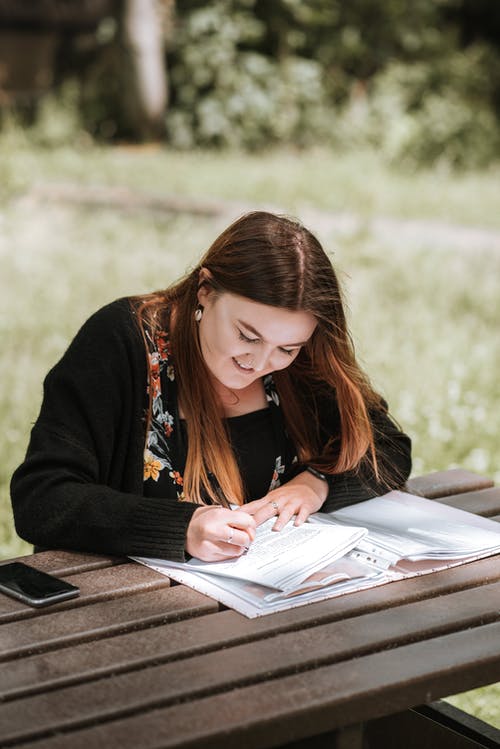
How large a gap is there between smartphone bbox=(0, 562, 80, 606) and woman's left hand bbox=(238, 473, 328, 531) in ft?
1.52

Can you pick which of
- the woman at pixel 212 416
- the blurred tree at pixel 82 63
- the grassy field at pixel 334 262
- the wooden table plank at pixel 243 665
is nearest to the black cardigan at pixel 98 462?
the woman at pixel 212 416

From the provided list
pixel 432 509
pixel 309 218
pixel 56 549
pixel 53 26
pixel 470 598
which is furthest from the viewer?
pixel 53 26

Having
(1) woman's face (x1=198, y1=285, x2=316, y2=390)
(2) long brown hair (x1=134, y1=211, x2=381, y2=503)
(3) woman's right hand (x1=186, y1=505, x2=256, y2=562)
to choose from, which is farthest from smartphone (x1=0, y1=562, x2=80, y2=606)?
(1) woman's face (x1=198, y1=285, x2=316, y2=390)

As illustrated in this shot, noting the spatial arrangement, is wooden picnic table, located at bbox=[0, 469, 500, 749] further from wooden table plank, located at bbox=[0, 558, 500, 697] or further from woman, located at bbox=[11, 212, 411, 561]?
woman, located at bbox=[11, 212, 411, 561]

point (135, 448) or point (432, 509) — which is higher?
point (135, 448)

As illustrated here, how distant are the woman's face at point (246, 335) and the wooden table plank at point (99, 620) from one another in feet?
1.64

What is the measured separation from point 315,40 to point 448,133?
7.80 ft

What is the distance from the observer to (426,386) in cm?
523

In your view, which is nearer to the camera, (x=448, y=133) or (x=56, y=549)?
(x=56, y=549)

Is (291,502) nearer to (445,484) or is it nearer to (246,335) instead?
Result: (246,335)

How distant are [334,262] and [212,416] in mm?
2989

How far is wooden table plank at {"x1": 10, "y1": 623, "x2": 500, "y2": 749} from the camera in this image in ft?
4.70

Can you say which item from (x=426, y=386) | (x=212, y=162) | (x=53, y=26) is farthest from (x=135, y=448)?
(x=53, y=26)

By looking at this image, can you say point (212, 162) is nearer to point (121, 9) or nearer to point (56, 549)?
point (121, 9)
